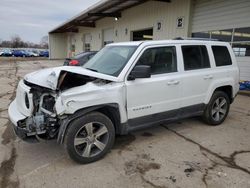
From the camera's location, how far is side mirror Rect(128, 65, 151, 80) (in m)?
3.26

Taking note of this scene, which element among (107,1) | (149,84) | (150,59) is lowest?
(149,84)

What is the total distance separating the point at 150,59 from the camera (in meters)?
3.73

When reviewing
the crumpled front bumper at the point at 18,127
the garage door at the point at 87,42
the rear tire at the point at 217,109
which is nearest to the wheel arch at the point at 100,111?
the crumpled front bumper at the point at 18,127

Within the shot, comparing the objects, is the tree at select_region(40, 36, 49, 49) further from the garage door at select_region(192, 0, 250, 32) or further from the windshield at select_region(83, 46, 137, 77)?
the windshield at select_region(83, 46, 137, 77)

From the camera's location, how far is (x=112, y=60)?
3867 millimetres

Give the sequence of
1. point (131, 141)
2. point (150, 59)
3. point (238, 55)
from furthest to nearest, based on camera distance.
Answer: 1. point (238, 55)
2. point (131, 141)
3. point (150, 59)

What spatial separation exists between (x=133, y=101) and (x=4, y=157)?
7.71 feet

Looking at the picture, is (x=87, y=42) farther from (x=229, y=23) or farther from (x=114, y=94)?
(x=114, y=94)

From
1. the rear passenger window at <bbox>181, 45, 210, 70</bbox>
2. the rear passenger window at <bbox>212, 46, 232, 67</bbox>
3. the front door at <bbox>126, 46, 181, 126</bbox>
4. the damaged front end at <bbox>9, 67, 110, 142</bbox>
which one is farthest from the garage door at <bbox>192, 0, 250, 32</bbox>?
the damaged front end at <bbox>9, 67, 110, 142</bbox>

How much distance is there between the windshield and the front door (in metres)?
0.25

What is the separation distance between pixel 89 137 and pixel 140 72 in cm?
130

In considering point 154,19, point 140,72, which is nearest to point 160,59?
point 140,72

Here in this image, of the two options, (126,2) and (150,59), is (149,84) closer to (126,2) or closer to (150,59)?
(150,59)

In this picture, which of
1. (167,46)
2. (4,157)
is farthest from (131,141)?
(4,157)
